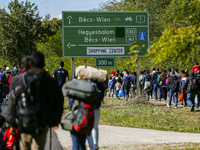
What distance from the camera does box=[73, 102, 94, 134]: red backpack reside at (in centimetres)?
596

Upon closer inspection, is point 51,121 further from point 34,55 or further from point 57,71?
point 57,71

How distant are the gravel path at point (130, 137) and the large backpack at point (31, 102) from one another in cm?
446

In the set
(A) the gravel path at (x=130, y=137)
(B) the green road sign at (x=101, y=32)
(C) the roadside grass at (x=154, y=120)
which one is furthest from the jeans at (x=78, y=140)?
(B) the green road sign at (x=101, y=32)

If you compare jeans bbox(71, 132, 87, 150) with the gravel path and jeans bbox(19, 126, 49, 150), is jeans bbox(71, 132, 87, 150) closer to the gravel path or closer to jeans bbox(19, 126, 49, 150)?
jeans bbox(19, 126, 49, 150)

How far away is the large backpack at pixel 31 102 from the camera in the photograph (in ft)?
15.9

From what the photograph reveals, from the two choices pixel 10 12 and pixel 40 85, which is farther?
pixel 10 12

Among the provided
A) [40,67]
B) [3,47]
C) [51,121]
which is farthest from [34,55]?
[3,47]

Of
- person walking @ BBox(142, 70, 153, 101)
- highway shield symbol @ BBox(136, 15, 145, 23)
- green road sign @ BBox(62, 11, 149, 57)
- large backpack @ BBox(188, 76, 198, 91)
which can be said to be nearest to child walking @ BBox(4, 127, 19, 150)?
large backpack @ BBox(188, 76, 198, 91)

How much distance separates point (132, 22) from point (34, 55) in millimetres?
15308

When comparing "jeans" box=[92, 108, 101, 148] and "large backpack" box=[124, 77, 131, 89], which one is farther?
"large backpack" box=[124, 77, 131, 89]

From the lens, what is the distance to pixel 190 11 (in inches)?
274

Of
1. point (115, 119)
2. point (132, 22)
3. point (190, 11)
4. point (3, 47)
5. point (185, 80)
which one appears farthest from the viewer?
point (3, 47)

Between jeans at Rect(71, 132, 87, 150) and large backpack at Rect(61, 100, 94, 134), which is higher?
large backpack at Rect(61, 100, 94, 134)

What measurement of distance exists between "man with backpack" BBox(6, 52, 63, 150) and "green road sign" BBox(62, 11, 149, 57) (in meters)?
14.3
